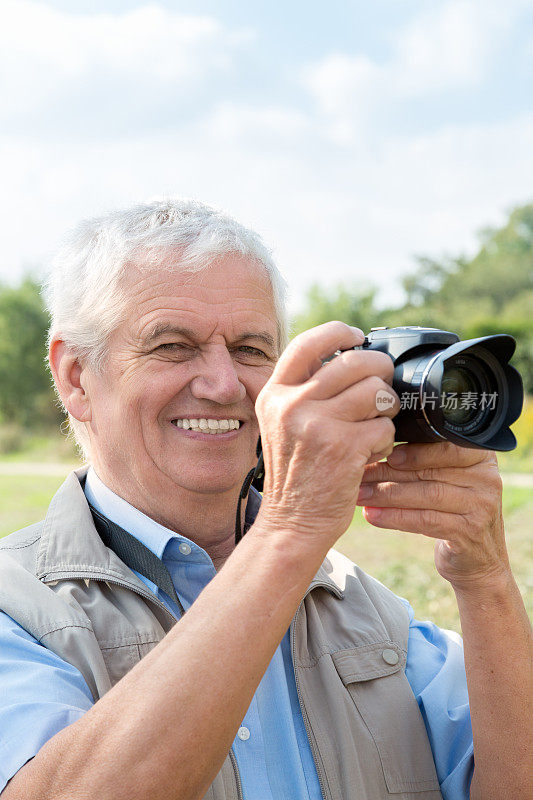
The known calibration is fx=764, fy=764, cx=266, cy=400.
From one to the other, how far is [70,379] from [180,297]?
413mm

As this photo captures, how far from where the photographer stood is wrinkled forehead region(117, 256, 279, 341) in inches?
76.0

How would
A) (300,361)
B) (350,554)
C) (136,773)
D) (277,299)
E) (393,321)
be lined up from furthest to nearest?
(393,321) < (350,554) < (277,299) < (300,361) < (136,773)

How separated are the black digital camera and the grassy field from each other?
3243mm

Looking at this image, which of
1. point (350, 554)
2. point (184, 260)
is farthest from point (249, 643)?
point (350, 554)

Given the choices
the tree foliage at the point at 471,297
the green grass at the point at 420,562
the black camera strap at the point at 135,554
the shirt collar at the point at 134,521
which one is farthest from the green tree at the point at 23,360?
the black camera strap at the point at 135,554

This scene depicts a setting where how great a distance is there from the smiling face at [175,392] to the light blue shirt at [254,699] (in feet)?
0.40

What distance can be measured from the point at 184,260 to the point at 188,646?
3.41ft

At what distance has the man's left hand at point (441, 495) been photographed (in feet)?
5.20

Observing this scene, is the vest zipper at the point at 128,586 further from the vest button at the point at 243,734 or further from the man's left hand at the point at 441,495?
the man's left hand at the point at 441,495

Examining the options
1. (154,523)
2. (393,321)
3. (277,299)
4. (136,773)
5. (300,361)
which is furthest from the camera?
(393,321)

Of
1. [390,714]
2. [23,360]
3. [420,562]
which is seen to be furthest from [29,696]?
[23,360]

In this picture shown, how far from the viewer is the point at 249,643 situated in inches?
49.8

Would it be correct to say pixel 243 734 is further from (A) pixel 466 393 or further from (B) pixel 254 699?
(A) pixel 466 393

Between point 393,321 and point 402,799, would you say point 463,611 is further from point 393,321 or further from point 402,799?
point 393,321
